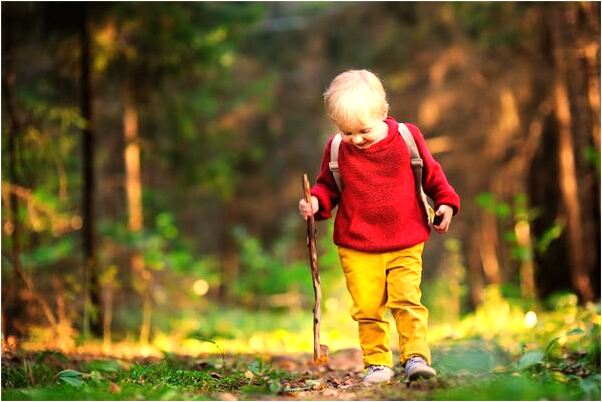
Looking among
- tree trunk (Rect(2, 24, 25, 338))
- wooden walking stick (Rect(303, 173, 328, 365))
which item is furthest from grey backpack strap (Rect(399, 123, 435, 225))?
tree trunk (Rect(2, 24, 25, 338))

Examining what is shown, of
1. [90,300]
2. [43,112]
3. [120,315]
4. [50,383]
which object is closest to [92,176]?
[43,112]

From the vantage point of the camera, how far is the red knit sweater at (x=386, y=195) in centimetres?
437

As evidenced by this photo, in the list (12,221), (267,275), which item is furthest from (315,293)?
(267,275)

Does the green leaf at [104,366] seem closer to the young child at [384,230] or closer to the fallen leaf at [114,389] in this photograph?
the fallen leaf at [114,389]

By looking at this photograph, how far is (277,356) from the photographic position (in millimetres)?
6109

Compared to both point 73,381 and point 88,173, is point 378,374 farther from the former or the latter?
point 88,173

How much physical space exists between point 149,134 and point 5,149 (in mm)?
5528

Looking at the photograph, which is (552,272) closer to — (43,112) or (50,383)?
(43,112)

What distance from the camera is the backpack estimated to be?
4402 millimetres

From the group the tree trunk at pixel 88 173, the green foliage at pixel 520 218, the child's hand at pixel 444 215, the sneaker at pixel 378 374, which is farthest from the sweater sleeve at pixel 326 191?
the tree trunk at pixel 88 173

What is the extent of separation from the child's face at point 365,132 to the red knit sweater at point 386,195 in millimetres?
30

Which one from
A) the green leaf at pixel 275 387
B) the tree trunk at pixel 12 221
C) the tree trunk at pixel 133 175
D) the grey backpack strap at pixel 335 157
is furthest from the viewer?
the tree trunk at pixel 133 175

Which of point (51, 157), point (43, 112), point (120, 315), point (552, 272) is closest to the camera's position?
point (51, 157)

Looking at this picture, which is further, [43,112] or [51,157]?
[43,112]
